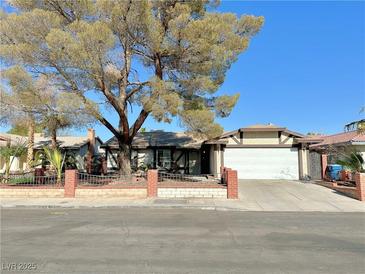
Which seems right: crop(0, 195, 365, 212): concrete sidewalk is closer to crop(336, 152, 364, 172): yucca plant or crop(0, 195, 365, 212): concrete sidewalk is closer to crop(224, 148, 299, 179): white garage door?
crop(336, 152, 364, 172): yucca plant

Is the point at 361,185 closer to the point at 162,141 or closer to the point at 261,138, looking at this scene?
the point at 261,138

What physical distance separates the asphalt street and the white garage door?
40.5ft

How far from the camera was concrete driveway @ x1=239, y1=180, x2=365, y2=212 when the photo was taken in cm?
1351

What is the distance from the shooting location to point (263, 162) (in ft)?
79.7

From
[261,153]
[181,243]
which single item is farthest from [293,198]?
[181,243]

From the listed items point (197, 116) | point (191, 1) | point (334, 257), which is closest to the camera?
point (334, 257)

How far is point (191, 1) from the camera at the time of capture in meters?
17.5

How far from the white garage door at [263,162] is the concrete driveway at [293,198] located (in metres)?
3.55

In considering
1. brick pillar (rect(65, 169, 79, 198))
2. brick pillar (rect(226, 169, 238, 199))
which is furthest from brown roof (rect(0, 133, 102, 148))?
brick pillar (rect(226, 169, 238, 199))

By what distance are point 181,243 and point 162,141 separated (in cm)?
2062

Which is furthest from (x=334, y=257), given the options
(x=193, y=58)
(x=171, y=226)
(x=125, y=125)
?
(x=125, y=125)

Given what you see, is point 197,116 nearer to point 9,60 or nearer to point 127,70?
point 127,70

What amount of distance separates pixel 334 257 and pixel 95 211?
8.73m

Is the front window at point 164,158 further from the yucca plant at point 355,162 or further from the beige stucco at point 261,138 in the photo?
the yucca plant at point 355,162
